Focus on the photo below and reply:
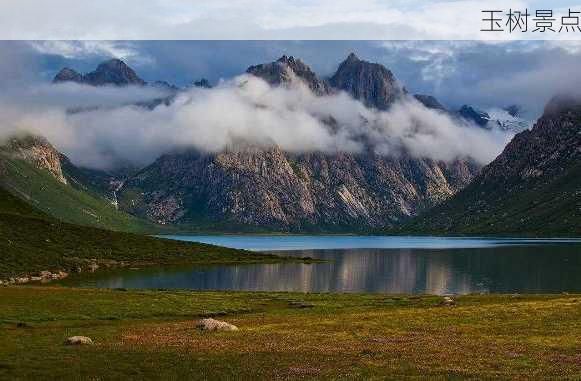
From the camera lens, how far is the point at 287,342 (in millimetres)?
55156

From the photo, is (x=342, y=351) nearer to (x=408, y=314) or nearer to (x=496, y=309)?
(x=408, y=314)

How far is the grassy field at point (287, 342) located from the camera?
40562 mm

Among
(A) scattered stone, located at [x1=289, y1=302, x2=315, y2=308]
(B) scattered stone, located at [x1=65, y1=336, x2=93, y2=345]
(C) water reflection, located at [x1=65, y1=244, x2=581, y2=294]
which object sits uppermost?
(B) scattered stone, located at [x1=65, y1=336, x2=93, y2=345]

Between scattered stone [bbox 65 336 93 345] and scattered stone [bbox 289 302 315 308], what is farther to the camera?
scattered stone [bbox 289 302 315 308]

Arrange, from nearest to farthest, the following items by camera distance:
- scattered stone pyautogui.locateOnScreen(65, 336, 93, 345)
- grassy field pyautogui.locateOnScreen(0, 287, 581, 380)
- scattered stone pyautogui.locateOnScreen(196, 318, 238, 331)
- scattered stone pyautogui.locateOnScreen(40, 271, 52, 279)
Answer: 1. grassy field pyautogui.locateOnScreen(0, 287, 581, 380)
2. scattered stone pyautogui.locateOnScreen(65, 336, 93, 345)
3. scattered stone pyautogui.locateOnScreen(196, 318, 238, 331)
4. scattered stone pyautogui.locateOnScreen(40, 271, 52, 279)

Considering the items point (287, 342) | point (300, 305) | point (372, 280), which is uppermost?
point (287, 342)

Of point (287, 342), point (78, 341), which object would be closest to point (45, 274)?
point (78, 341)

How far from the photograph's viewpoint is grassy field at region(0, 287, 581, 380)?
133 ft

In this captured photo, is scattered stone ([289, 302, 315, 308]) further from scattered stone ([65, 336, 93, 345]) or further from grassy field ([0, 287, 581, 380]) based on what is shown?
scattered stone ([65, 336, 93, 345])

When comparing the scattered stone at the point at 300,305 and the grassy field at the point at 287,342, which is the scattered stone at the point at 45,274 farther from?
the scattered stone at the point at 300,305

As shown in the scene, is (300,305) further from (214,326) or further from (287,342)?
(287,342)

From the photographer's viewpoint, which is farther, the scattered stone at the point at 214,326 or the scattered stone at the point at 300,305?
the scattered stone at the point at 300,305

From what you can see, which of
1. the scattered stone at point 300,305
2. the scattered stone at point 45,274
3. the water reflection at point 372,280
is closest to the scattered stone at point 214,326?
the scattered stone at point 300,305

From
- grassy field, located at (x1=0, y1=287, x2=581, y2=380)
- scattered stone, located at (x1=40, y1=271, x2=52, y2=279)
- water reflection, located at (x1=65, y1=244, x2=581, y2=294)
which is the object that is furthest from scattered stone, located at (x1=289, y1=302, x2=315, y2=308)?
scattered stone, located at (x1=40, y1=271, x2=52, y2=279)
